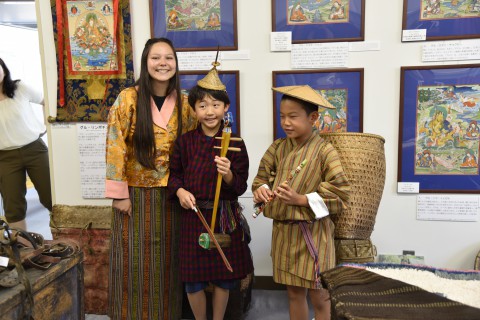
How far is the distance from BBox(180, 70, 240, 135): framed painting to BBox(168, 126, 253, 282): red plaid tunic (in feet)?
2.25

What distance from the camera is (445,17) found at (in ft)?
7.52

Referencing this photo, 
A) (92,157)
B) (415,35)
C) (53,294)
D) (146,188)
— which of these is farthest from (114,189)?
(415,35)

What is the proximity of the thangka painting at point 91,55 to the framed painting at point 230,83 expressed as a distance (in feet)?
1.23

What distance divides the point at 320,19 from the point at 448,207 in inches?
58.3

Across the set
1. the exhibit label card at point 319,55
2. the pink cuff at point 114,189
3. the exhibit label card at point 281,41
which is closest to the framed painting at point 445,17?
the exhibit label card at point 319,55

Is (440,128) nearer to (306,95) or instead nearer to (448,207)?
(448,207)

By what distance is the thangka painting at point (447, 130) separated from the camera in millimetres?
2346

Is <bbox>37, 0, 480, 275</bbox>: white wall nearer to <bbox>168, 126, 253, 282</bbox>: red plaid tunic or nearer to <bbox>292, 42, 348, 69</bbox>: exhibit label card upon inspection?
<bbox>292, 42, 348, 69</bbox>: exhibit label card

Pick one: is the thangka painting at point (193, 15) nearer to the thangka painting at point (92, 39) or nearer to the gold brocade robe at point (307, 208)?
the thangka painting at point (92, 39)

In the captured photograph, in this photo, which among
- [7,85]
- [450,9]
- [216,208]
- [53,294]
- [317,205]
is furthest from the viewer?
[7,85]

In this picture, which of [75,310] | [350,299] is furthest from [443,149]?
[75,310]

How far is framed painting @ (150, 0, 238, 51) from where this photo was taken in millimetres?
2432

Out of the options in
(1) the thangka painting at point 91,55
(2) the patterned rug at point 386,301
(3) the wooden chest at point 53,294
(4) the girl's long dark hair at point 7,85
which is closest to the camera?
(2) the patterned rug at point 386,301

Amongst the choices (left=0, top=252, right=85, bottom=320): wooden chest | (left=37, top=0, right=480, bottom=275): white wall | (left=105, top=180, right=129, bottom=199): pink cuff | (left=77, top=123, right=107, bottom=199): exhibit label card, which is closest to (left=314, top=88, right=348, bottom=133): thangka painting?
(left=37, top=0, right=480, bottom=275): white wall
